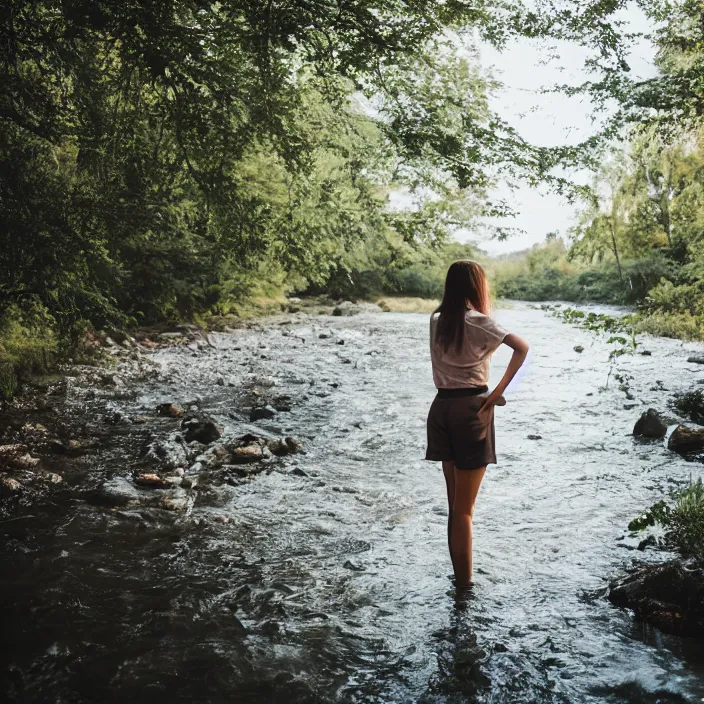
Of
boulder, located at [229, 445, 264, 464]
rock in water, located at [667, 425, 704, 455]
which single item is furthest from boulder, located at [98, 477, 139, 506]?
rock in water, located at [667, 425, 704, 455]

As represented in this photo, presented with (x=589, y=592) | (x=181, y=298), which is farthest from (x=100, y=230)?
(x=181, y=298)

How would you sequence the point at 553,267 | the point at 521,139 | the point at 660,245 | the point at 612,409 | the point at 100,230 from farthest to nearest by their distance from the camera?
the point at 553,267 → the point at 660,245 → the point at 612,409 → the point at 521,139 → the point at 100,230

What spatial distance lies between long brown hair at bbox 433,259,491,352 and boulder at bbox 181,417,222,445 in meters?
4.87

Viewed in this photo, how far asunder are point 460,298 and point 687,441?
5.44 m

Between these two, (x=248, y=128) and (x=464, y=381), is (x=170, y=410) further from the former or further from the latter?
(x=464, y=381)

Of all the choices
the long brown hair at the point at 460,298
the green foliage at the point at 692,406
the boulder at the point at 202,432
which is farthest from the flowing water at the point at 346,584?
the long brown hair at the point at 460,298

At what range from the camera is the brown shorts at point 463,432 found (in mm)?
4336

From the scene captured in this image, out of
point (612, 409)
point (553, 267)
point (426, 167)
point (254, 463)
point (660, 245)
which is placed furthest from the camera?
point (553, 267)

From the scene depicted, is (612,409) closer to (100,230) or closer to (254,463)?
(254,463)

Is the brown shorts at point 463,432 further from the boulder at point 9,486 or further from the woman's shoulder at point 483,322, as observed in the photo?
the boulder at point 9,486

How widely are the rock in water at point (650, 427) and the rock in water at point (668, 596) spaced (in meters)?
4.90

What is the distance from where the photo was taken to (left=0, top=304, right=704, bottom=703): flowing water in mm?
3469

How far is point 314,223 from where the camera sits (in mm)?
9172

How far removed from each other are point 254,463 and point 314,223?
3.72m
